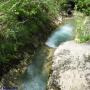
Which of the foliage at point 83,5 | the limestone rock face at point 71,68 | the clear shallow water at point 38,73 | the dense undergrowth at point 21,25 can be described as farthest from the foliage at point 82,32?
the foliage at point 83,5

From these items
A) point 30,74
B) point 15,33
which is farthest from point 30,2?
point 30,74

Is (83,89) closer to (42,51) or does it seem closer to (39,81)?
(39,81)

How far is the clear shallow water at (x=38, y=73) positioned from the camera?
8.73 m

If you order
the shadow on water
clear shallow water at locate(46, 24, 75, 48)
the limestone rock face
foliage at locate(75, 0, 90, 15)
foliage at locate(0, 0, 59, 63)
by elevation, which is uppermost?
foliage at locate(0, 0, 59, 63)

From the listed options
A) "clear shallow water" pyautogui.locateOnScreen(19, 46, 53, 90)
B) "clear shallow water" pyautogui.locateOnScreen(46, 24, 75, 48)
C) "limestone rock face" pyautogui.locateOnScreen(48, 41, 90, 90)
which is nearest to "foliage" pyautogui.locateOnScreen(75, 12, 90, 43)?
"limestone rock face" pyautogui.locateOnScreen(48, 41, 90, 90)

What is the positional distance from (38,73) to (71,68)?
4.78 ft

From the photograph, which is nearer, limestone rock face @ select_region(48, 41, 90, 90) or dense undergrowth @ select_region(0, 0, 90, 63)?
limestone rock face @ select_region(48, 41, 90, 90)

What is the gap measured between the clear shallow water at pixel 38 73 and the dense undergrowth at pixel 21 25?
1.86ft

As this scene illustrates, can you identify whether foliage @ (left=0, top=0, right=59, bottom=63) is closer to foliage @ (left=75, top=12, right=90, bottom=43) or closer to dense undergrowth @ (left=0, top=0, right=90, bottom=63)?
dense undergrowth @ (left=0, top=0, right=90, bottom=63)

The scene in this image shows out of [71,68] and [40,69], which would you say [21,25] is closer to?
[40,69]

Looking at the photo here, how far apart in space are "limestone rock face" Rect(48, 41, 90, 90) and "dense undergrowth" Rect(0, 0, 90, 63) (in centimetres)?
163

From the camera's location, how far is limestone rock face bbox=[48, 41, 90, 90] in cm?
798

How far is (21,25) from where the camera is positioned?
10570 millimetres

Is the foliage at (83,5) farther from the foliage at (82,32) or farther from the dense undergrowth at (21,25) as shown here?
the foliage at (82,32)
